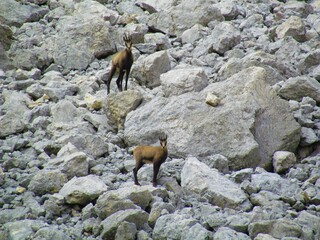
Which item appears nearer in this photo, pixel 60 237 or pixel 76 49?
pixel 60 237

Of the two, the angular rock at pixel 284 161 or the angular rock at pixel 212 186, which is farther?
the angular rock at pixel 284 161

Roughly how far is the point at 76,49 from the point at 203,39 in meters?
3.94

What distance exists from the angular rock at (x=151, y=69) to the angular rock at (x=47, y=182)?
5083 mm

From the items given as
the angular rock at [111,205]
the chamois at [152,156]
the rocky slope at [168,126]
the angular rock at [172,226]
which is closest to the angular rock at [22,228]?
the rocky slope at [168,126]

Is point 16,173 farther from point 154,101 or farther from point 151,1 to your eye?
point 151,1

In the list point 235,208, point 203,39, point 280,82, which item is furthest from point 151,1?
point 235,208

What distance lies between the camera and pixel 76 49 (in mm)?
16438

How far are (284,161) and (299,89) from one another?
268 centimetres

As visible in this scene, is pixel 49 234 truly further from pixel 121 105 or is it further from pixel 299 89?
pixel 299 89

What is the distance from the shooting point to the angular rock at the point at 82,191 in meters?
9.51

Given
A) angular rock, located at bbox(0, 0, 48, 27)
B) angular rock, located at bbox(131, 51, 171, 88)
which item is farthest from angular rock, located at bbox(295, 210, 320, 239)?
angular rock, located at bbox(0, 0, 48, 27)

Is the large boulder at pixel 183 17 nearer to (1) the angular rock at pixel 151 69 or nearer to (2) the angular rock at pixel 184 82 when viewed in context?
(1) the angular rock at pixel 151 69

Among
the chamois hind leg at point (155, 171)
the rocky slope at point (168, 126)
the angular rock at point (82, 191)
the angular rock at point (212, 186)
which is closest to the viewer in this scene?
the rocky slope at point (168, 126)

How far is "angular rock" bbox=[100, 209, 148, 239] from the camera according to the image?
8594mm
